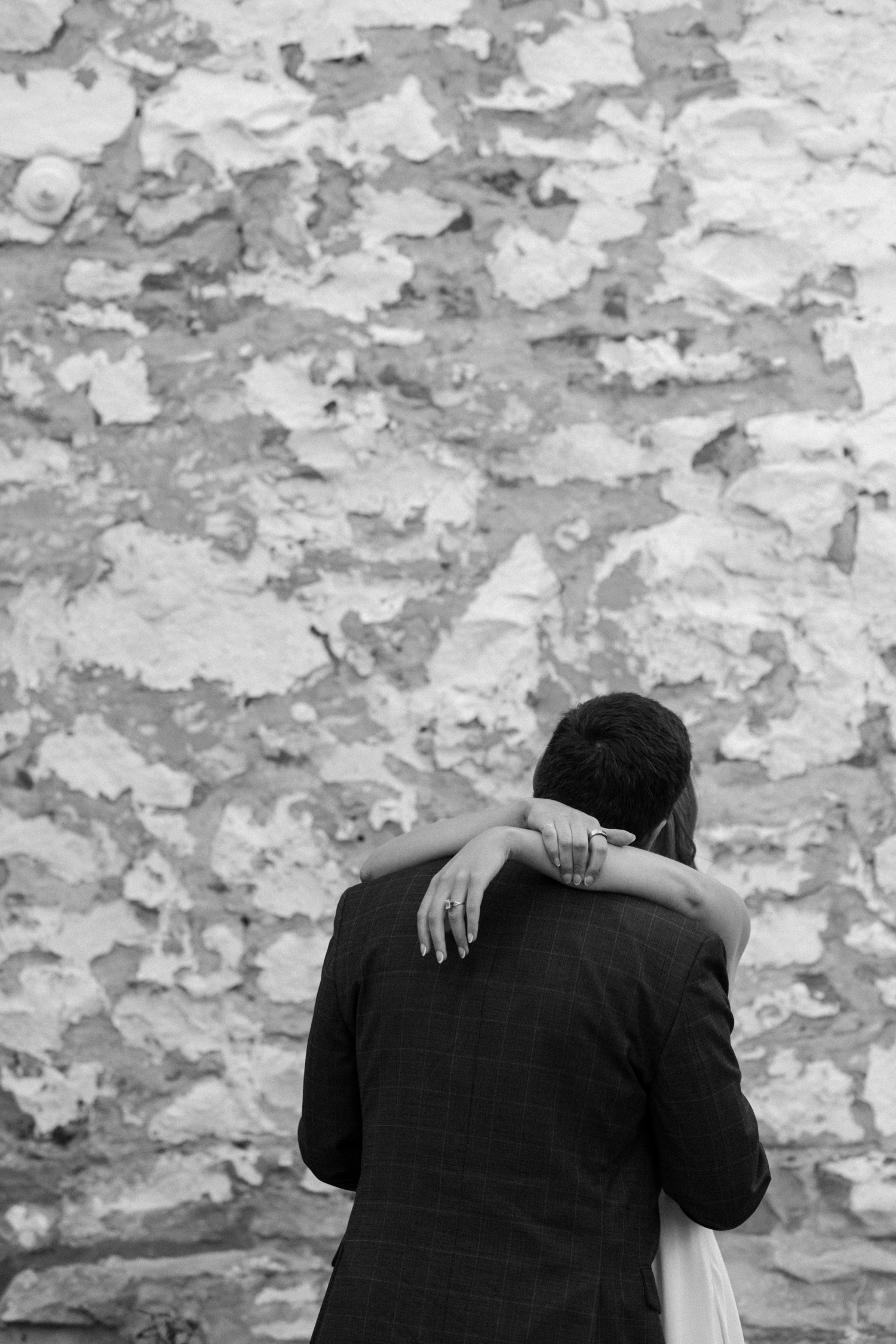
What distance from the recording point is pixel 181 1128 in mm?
2883

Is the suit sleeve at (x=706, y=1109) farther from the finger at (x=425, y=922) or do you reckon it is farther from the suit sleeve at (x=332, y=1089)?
the suit sleeve at (x=332, y=1089)

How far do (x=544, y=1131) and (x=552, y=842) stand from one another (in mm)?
327

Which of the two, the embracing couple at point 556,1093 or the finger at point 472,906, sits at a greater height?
the finger at point 472,906

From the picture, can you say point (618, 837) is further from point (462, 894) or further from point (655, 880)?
point (462, 894)

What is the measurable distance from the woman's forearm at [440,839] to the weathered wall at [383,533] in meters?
1.05

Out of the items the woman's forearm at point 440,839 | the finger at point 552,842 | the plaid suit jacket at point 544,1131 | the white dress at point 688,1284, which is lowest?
the white dress at point 688,1284

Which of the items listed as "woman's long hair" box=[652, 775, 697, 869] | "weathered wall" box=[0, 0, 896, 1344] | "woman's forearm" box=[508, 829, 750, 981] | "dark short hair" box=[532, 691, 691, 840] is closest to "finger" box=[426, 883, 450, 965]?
"woman's forearm" box=[508, 829, 750, 981]

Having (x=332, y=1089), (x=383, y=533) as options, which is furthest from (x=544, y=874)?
(x=383, y=533)

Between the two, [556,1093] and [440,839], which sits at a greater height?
[440,839]

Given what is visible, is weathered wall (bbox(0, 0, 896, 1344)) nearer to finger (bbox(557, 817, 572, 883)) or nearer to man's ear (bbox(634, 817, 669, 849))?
man's ear (bbox(634, 817, 669, 849))

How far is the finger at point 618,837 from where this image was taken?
65.9 inches

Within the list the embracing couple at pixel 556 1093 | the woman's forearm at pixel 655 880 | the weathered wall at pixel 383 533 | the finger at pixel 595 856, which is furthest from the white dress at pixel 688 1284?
the weathered wall at pixel 383 533

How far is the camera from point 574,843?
1622mm

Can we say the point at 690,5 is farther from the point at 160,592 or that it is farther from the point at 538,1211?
the point at 538,1211
